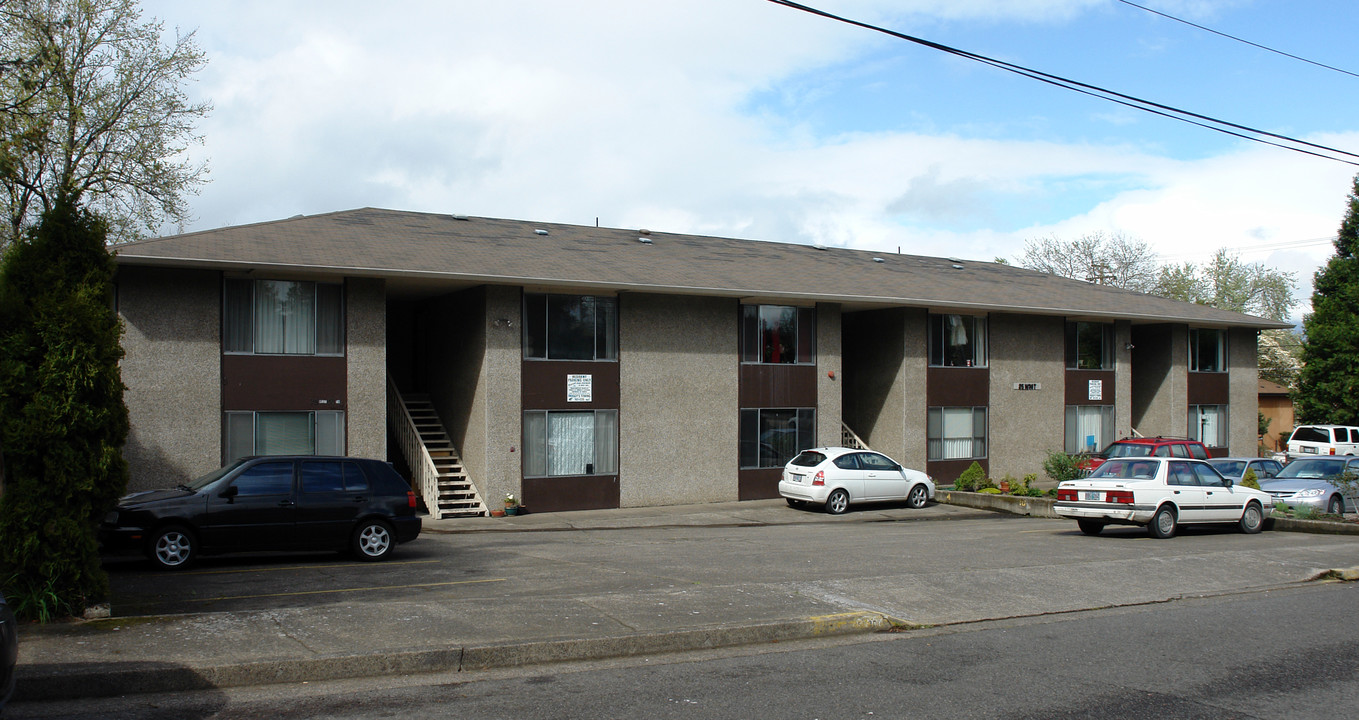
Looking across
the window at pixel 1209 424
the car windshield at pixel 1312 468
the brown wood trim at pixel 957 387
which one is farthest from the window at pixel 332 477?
the window at pixel 1209 424

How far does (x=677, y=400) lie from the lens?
23.8m

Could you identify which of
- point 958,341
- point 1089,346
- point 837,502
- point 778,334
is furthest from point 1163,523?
point 1089,346

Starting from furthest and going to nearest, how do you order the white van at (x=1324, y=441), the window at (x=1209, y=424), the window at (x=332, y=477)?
the white van at (x=1324, y=441) < the window at (x=1209, y=424) < the window at (x=332, y=477)

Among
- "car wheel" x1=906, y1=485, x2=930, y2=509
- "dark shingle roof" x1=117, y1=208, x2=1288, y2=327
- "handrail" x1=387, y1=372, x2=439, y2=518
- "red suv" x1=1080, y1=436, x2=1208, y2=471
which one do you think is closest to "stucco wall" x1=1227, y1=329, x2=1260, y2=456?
"dark shingle roof" x1=117, y1=208, x2=1288, y2=327

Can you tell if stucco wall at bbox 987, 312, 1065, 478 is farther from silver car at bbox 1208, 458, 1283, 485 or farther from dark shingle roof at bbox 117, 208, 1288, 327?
silver car at bbox 1208, 458, 1283, 485

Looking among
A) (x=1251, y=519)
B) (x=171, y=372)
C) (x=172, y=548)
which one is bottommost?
(x=1251, y=519)

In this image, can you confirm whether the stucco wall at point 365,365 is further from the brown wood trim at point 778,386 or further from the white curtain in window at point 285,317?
the brown wood trim at point 778,386

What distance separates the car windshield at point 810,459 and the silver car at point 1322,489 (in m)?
9.36

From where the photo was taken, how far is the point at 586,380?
22.6m

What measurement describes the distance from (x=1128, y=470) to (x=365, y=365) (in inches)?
591

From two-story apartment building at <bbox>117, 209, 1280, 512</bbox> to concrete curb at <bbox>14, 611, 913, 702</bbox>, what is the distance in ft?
40.0

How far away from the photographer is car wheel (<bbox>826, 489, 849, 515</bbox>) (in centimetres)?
2253

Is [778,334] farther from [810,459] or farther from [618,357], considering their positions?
[618,357]

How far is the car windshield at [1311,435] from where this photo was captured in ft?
119
